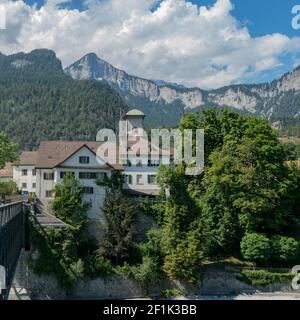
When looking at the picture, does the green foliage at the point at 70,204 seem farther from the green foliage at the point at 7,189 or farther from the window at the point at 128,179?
the green foliage at the point at 7,189

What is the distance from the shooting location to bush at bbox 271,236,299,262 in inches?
1763

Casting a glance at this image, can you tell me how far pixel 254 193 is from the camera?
152ft

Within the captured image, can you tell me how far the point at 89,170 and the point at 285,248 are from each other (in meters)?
18.5

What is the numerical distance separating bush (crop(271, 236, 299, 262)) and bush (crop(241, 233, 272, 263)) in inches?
25.9

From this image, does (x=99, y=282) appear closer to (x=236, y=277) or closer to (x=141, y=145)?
(x=236, y=277)

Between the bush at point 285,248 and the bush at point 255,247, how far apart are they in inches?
25.9

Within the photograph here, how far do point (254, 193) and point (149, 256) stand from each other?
1093cm

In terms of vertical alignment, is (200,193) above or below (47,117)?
below

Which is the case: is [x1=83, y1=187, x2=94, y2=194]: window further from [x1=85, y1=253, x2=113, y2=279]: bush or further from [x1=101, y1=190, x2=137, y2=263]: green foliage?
[x1=85, y1=253, x2=113, y2=279]: bush

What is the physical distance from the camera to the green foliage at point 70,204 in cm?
4334

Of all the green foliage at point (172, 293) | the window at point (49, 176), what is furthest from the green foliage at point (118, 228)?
the window at point (49, 176)

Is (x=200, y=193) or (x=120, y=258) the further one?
(x=200, y=193)
